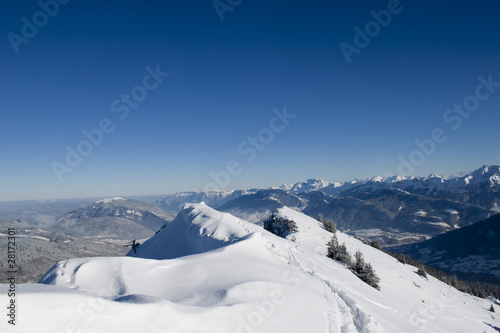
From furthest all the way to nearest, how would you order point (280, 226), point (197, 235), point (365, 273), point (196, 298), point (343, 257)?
point (280, 226) < point (343, 257) < point (197, 235) < point (365, 273) < point (196, 298)

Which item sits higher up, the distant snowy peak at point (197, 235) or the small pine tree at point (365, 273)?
the distant snowy peak at point (197, 235)

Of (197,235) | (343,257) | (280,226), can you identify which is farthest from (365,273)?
(280,226)

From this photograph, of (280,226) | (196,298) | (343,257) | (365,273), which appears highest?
(196,298)

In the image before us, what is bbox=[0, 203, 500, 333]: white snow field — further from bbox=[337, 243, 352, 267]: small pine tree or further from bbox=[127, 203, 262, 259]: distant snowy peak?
bbox=[337, 243, 352, 267]: small pine tree

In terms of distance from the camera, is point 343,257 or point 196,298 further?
point 343,257

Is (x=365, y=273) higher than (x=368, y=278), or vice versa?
(x=365, y=273)

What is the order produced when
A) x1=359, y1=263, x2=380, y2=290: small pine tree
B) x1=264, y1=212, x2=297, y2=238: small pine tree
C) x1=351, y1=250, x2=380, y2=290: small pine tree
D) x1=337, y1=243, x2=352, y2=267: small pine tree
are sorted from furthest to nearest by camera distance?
x1=264, y1=212, x2=297, y2=238: small pine tree
x1=337, y1=243, x2=352, y2=267: small pine tree
x1=351, y1=250, x2=380, y2=290: small pine tree
x1=359, y1=263, x2=380, y2=290: small pine tree

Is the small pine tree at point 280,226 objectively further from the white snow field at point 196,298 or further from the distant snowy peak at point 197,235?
the white snow field at point 196,298

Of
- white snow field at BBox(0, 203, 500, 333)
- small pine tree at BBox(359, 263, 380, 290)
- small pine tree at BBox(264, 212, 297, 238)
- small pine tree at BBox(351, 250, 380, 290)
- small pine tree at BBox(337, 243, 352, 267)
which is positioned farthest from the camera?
small pine tree at BBox(264, 212, 297, 238)

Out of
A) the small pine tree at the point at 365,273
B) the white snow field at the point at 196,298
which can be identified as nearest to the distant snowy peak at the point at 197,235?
the white snow field at the point at 196,298

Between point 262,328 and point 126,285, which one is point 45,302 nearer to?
Answer: point 126,285

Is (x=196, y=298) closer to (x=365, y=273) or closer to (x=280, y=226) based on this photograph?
(x=365, y=273)

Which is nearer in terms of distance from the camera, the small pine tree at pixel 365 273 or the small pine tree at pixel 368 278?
the small pine tree at pixel 368 278

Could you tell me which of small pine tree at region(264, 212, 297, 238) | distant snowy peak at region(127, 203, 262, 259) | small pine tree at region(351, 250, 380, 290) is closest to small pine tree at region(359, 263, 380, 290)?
small pine tree at region(351, 250, 380, 290)
